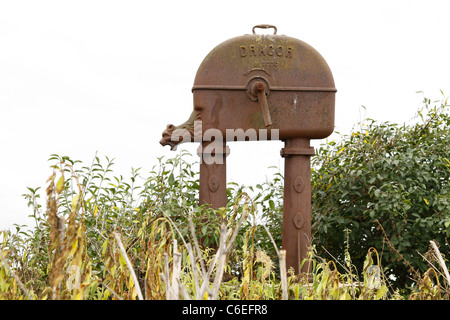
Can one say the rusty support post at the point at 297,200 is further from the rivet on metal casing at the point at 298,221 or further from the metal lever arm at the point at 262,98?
the metal lever arm at the point at 262,98

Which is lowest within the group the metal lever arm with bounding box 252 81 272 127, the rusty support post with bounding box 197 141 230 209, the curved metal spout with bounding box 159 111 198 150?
the rusty support post with bounding box 197 141 230 209

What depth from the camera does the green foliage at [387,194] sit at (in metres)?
5.06

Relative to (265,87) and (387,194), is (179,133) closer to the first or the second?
(265,87)

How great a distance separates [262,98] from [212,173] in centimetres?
65

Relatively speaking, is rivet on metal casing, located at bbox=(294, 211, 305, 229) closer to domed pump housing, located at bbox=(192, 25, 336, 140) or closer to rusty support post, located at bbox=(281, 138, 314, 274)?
rusty support post, located at bbox=(281, 138, 314, 274)

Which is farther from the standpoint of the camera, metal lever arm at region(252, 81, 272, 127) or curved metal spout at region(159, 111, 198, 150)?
curved metal spout at region(159, 111, 198, 150)

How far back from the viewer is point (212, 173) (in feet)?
14.5

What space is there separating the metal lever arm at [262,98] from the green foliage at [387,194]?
1273 mm

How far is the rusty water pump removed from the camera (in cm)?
439

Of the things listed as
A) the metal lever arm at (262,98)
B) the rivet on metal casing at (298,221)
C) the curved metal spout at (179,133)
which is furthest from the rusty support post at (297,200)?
the curved metal spout at (179,133)

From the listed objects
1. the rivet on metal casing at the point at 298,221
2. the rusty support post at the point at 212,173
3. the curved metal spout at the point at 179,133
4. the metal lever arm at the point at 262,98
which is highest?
the metal lever arm at the point at 262,98

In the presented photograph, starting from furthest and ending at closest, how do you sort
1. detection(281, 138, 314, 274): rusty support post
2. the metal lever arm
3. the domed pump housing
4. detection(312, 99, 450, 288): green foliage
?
detection(312, 99, 450, 288): green foliage
detection(281, 138, 314, 274): rusty support post
the domed pump housing
the metal lever arm

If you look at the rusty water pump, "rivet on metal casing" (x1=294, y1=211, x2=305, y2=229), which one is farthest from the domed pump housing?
"rivet on metal casing" (x1=294, y1=211, x2=305, y2=229)
